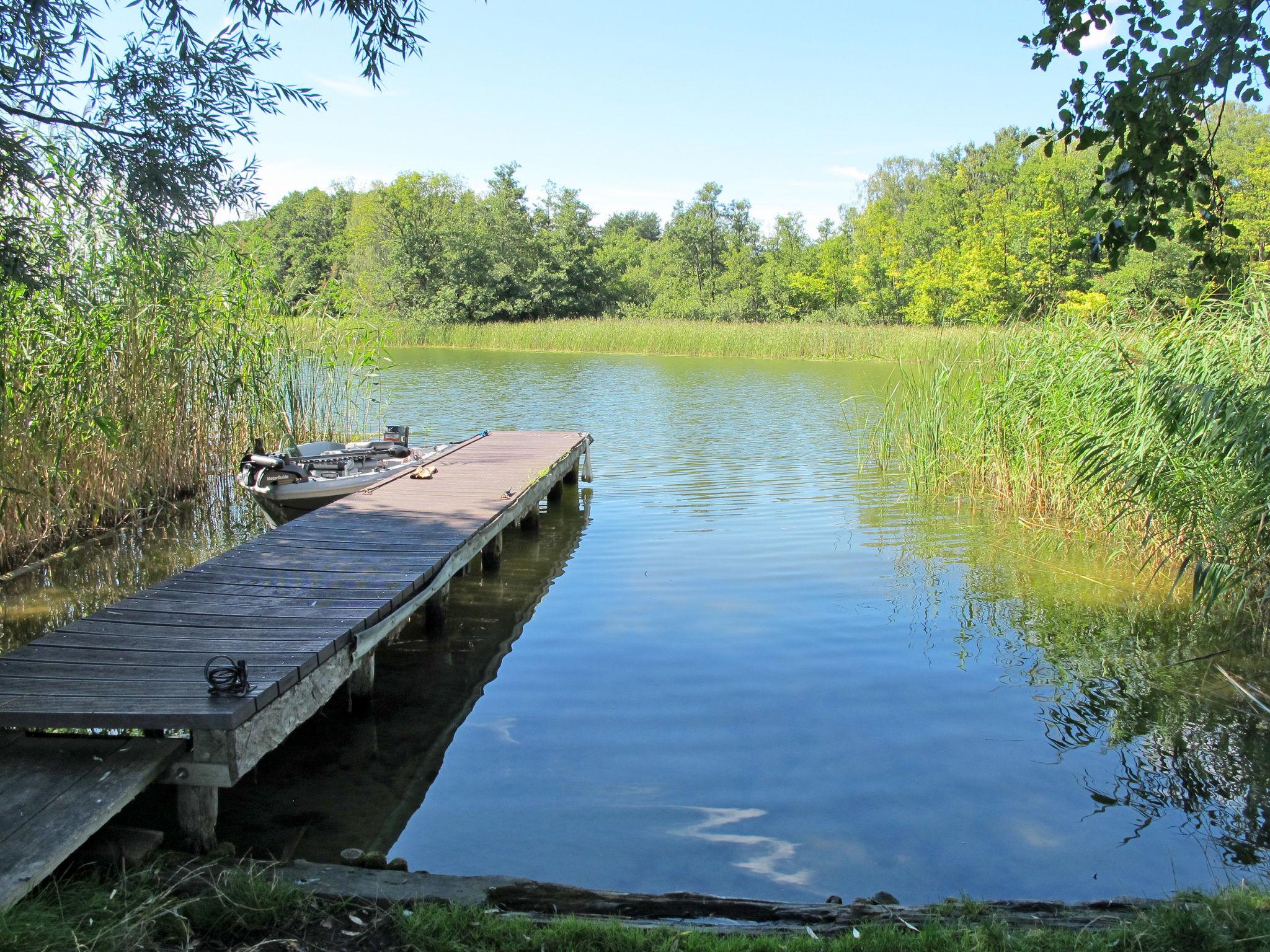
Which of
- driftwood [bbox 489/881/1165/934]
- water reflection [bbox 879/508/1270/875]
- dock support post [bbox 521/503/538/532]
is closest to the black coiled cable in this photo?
driftwood [bbox 489/881/1165/934]

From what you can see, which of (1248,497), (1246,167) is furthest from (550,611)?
(1246,167)

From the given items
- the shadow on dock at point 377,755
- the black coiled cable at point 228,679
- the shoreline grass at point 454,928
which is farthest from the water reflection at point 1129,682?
the black coiled cable at point 228,679

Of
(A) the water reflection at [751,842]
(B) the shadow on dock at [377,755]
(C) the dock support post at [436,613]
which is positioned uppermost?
(C) the dock support post at [436,613]

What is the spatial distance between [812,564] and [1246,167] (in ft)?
111

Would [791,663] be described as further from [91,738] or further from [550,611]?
[91,738]

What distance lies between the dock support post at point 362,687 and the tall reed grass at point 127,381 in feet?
7.82

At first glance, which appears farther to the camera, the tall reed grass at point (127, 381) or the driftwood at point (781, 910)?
the tall reed grass at point (127, 381)

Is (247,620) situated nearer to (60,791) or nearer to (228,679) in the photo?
(228,679)

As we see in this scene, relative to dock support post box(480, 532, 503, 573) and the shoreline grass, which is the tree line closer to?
dock support post box(480, 532, 503, 573)

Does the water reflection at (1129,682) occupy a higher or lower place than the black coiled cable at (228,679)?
lower

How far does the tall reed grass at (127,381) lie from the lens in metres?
7.00

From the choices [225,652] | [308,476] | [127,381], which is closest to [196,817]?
[225,652]

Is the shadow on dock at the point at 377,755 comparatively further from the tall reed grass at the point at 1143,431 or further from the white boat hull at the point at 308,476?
the tall reed grass at the point at 1143,431

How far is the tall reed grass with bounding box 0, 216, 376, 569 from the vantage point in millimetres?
6996
